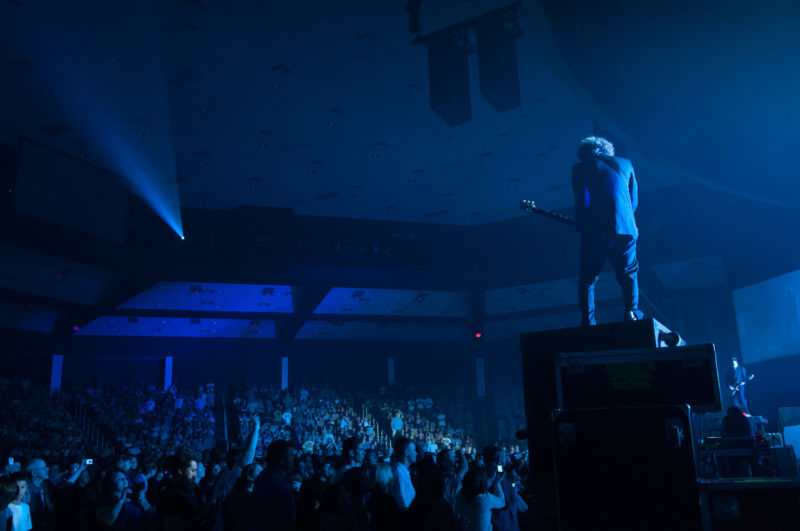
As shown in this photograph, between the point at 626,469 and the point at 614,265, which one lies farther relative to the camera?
the point at 614,265

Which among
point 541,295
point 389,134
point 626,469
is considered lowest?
point 626,469

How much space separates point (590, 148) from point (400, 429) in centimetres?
1719

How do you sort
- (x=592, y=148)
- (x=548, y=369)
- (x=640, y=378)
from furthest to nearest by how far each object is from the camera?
(x=592, y=148), (x=548, y=369), (x=640, y=378)

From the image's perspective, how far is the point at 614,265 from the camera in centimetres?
405

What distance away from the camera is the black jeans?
154 inches

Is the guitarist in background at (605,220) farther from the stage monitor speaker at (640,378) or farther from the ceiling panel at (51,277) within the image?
the ceiling panel at (51,277)

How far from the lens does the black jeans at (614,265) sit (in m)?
3.92

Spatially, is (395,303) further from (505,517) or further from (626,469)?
(626,469)

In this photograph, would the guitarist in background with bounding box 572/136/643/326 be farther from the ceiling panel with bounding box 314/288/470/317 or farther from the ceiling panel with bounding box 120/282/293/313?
the ceiling panel with bounding box 314/288/470/317

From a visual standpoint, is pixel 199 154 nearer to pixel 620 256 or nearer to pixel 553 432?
pixel 620 256

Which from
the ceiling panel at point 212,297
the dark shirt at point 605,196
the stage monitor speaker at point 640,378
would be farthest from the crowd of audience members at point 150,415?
the stage monitor speaker at point 640,378

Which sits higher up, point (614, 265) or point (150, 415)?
point (614, 265)

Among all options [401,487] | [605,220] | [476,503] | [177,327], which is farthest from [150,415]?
[605,220]

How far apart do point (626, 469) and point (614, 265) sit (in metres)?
1.59
